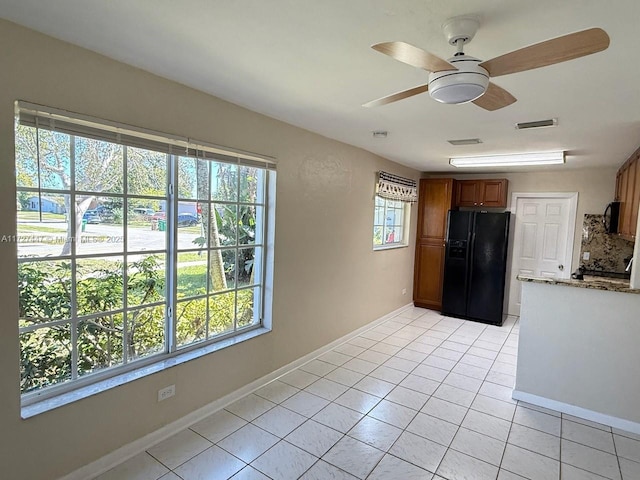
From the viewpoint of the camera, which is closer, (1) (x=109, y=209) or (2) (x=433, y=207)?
(1) (x=109, y=209)

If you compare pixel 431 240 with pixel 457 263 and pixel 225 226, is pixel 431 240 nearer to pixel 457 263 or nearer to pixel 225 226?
pixel 457 263

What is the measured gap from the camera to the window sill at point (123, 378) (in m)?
1.77

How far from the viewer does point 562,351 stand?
9.42 ft

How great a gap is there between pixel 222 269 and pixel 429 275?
396cm

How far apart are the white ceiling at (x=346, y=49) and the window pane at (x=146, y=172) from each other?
495mm

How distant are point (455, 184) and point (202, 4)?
4.96 metres

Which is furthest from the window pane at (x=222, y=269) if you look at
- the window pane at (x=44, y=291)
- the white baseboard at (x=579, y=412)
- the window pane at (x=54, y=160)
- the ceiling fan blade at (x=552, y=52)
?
the white baseboard at (x=579, y=412)

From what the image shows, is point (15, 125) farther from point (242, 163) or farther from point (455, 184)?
point (455, 184)

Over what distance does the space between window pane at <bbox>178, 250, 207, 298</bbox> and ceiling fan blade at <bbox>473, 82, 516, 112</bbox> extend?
201 cm

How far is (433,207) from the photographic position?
5602 millimetres

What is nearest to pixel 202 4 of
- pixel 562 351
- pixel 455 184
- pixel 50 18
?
pixel 50 18

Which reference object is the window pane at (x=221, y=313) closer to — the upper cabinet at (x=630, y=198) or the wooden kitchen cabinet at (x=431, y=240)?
the upper cabinet at (x=630, y=198)

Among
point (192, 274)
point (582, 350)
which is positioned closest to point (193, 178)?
point (192, 274)

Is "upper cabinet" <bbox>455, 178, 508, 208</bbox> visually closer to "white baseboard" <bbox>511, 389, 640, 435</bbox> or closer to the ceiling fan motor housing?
"white baseboard" <bbox>511, 389, 640, 435</bbox>
